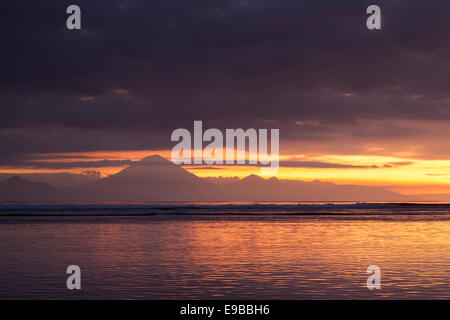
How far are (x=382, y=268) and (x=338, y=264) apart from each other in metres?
2.09

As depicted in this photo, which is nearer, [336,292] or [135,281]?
[336,292]

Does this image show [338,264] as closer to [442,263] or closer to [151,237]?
[442,263]

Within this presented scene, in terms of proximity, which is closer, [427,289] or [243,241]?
[427,289]

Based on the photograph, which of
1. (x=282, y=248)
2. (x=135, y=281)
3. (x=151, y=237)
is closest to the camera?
(x=135, y=281)

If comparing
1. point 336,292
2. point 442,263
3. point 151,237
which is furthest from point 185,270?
point 151,237

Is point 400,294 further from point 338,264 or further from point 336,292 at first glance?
point 338,264

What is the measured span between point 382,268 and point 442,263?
361 cm
